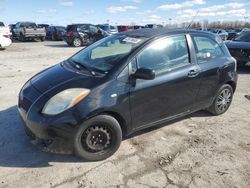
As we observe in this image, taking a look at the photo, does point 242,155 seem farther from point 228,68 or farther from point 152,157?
point 228,68

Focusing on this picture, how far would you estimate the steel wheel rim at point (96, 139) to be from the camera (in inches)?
131

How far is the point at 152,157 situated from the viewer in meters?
3.58

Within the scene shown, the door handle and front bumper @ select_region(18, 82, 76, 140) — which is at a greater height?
the door handle

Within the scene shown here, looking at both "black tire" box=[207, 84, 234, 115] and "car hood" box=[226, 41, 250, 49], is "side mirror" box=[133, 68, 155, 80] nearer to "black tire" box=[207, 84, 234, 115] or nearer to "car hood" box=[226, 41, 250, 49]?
"black tire" box=[207, 84, 234, 115]

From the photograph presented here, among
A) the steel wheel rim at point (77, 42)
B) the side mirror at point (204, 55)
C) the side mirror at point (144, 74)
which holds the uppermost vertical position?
the side mirror at point (204, 55)

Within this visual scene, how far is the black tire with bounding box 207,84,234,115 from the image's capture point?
4902 millimetres

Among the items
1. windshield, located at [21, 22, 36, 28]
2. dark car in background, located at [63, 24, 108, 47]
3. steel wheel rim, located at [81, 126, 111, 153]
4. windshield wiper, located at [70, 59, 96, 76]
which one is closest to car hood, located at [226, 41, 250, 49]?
windshield wiper, located at [70, 59, 96, 76]

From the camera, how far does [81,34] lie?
19.1 meters

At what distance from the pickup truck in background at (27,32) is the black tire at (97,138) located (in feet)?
71.3

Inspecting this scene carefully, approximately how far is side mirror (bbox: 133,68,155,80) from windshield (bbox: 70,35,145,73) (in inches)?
12.8

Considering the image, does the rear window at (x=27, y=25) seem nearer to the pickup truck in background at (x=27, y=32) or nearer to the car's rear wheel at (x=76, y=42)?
the pickup truck in background at (x=27, y=32)

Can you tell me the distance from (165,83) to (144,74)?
58 centimetres

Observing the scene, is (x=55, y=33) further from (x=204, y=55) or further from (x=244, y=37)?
(x=204, y=55)

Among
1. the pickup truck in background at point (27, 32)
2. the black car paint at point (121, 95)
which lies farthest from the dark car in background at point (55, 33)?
the black car paint at point (121, 95)
